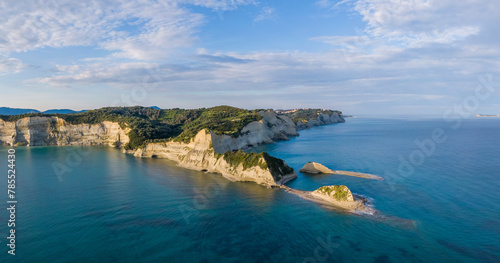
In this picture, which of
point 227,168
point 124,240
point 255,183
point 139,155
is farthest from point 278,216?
point 139,155

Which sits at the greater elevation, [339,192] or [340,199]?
[339,192]

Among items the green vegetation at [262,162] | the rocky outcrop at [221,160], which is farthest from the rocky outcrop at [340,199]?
the rocky outcrop at [221,160]

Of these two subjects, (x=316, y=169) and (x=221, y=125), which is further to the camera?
(x=221, y=125)

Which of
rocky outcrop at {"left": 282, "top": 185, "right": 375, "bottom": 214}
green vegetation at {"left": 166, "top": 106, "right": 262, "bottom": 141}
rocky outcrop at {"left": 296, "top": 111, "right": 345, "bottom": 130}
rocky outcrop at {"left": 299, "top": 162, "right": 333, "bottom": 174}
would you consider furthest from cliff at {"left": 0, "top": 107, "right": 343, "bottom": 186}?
rocky outcrop at {"left": 296, "top": 111, "right": 345, "bottom": 130}

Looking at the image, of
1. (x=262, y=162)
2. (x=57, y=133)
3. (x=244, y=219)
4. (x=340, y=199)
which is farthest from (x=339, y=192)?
(x=57, y=133)

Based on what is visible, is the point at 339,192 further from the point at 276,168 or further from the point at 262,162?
the point at 262,162

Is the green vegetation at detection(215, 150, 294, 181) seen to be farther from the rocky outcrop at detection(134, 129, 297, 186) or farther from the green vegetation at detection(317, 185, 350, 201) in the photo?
the green vegetation at detection(317, 185, 350, 201)

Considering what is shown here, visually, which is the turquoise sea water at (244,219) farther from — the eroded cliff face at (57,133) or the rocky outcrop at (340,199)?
the eroded cliff face at (57,133)
